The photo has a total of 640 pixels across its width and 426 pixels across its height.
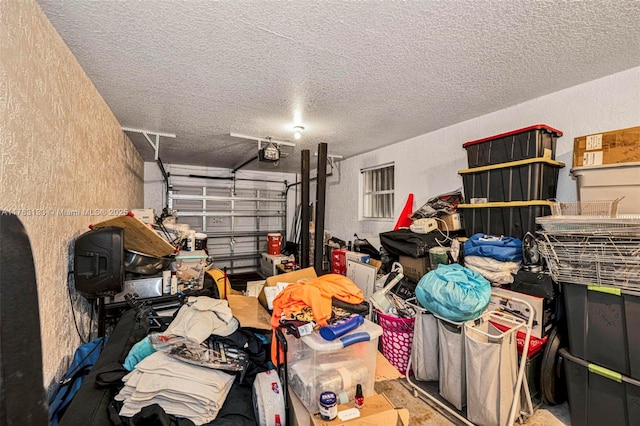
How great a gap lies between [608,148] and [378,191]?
9.33 ft

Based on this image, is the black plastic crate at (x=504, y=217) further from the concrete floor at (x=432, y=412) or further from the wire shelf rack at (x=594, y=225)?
the concrete floor at (x=432, y=412)

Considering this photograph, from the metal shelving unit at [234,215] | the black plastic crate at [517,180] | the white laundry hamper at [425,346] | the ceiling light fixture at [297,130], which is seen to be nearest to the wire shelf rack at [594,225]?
the black plastic crate at [517,180]

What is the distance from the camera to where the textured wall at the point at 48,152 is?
1097 millimetres

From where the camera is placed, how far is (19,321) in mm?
373

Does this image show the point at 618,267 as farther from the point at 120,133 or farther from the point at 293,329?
the point at 120,133

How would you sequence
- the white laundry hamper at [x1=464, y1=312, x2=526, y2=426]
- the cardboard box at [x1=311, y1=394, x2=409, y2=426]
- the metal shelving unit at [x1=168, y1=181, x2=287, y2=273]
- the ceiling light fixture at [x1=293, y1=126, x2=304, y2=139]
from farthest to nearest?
the metal shelving unit at [x1=168, y1=181, x2=287, y2=273] → the ceiling light fixture at [x1=293, y1=126, x2=304, y2=139] → the white laundry hamper at [x1=464, y1=312, x2=526, y2=426] → the cardboard box at [x1=311, y1=394, x2=409, y2=426]

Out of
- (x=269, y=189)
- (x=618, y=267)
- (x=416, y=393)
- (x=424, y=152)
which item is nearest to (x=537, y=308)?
(x=618, y=267)

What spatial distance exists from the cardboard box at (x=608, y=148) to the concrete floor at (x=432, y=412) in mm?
1684

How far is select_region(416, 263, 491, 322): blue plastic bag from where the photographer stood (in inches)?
66.0

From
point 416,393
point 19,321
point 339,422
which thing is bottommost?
point 416,393

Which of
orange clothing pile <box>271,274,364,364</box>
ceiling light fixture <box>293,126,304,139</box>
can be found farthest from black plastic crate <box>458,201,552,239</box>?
ceiling light fixture <box>293,126,304,139</box>

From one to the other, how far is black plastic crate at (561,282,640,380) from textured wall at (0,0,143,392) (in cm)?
273

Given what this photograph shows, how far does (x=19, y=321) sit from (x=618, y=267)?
2.33m

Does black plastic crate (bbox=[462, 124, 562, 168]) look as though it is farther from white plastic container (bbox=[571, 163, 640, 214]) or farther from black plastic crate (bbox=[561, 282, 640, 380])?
black plastic crate (bbox=[561, 282, 640, 380])
